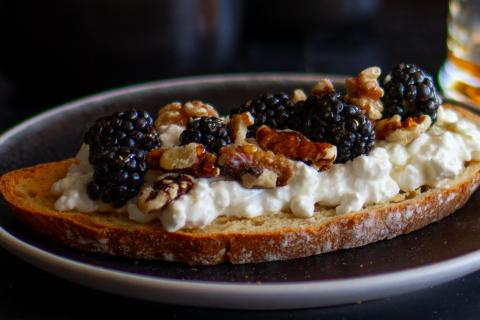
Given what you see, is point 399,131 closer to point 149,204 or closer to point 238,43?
point 149,204

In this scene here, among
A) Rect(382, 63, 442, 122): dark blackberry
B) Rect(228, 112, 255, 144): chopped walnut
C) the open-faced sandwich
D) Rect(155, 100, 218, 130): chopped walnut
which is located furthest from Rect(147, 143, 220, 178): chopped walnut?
Rect(382, 63, 442, 122): dark blackberry

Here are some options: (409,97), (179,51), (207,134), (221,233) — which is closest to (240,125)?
(207,134)

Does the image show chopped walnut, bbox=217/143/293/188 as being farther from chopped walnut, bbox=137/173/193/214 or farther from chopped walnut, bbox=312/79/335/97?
chopped walnut, bbox=312/79/335/97

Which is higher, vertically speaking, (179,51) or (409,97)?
(409,97)

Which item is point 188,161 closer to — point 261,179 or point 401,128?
point 261,179

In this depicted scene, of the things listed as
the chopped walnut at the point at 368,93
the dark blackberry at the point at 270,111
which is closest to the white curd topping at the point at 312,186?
the chopped walnut at the point at 368,93

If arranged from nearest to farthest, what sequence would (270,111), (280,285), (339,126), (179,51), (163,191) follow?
(280,285)
(163,191)
(339,126)
(270,111)
(179,51)

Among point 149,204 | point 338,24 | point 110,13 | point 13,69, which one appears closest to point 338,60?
point 338,24
